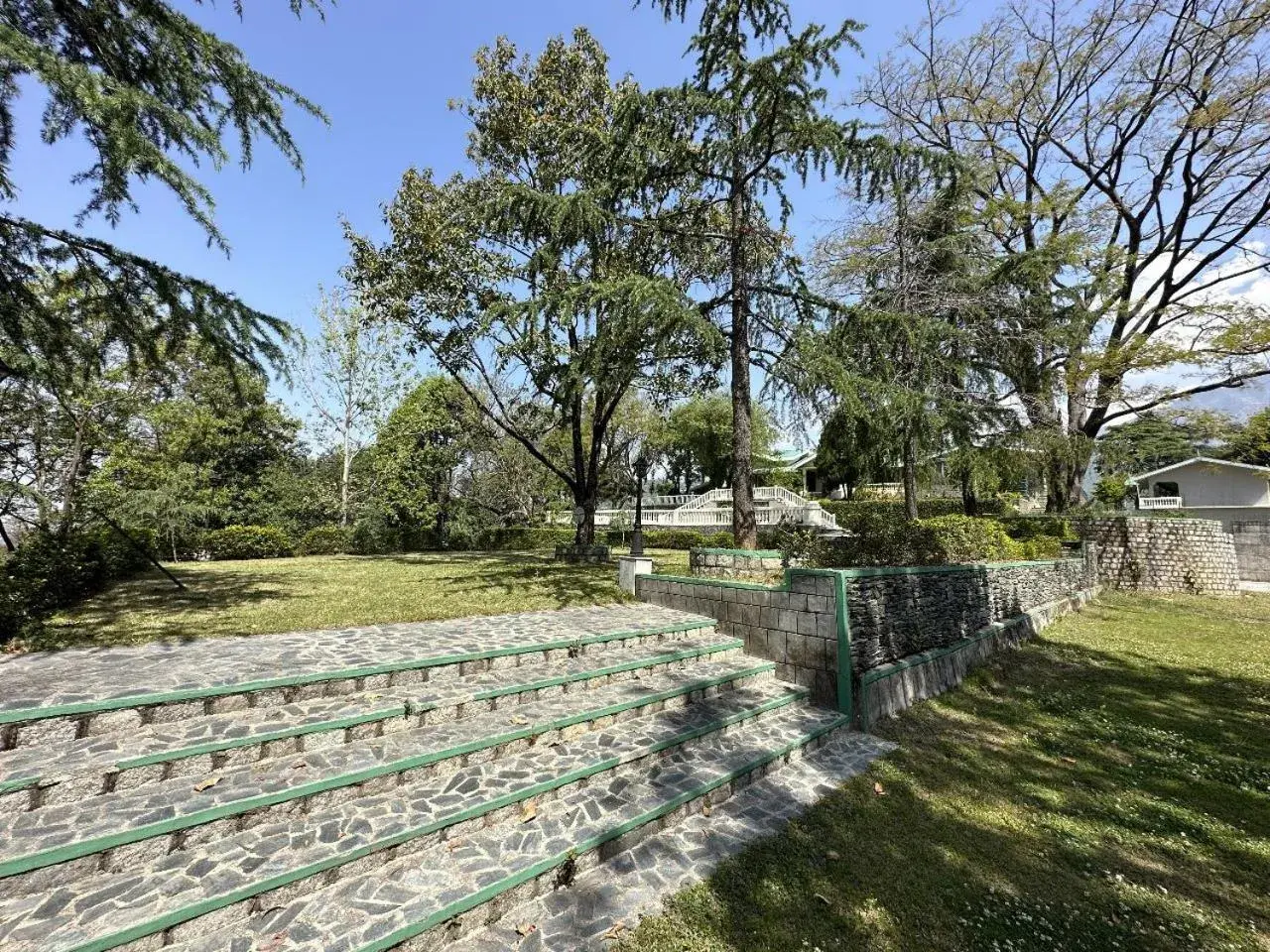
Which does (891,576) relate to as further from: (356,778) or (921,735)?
(356,778)

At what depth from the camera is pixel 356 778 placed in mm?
3139

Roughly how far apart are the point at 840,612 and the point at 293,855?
16.0ft

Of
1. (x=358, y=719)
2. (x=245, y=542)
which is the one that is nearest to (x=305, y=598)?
(x=358, y=719)

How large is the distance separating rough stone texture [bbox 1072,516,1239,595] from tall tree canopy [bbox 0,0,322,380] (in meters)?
21.1

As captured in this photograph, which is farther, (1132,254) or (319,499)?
(319,499)

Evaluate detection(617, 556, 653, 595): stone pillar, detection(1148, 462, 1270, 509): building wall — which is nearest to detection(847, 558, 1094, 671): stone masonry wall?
detection(617, 556, 653, 595): stone pillar

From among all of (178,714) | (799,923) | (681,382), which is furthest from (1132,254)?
(178,714)

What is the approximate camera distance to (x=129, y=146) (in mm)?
4641

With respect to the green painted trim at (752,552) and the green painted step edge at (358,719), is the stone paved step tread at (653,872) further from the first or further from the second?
the green painted trim at (752,552)

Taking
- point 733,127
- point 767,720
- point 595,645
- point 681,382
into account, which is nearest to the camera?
point 767,720

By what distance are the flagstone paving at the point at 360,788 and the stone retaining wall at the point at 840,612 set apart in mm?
610

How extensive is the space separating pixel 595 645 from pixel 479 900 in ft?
10.3

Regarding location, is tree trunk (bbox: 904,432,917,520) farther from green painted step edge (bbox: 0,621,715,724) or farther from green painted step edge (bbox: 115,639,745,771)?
green painted step edge (bbox: 0,621,715,724)

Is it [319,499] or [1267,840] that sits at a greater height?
[319,499]
